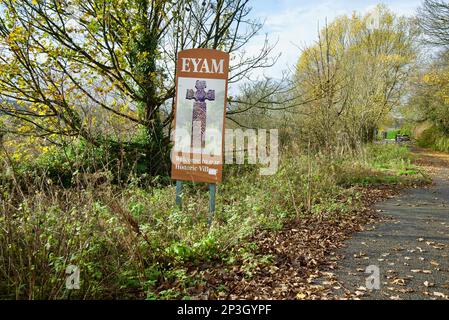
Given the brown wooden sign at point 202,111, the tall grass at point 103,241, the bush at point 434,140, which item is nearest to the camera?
the tall grass at point 103,241

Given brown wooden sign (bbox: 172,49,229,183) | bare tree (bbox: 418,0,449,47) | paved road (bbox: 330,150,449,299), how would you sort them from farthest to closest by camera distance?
1. bare tree (bbox: 418,0,449,47)
2. brown wooden sign (bbox: 172,49,229,183)
3. paved road (bbox: 330,150,449,299)

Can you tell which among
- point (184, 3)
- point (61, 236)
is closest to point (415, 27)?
point (184, 3)

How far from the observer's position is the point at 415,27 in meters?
25.0

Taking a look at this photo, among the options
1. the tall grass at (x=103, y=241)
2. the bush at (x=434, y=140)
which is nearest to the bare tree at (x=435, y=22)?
the bush at (x=434, y=140)

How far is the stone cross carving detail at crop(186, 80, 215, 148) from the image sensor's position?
5.97 metres

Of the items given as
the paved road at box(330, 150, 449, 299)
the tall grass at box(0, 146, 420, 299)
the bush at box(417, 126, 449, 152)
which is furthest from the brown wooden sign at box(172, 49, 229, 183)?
the bush at box(417, 126, 449, 152)

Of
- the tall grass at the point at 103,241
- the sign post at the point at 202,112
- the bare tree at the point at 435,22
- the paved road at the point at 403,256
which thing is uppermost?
the bare tree at the point at 435,22

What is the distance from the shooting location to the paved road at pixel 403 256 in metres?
3.81

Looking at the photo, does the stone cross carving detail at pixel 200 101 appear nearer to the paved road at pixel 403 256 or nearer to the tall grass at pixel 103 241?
the tall grass at pixel 103 241

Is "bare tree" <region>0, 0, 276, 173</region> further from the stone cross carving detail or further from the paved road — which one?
the paved road

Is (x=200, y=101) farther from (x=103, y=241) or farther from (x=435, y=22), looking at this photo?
(x=435, y=22)

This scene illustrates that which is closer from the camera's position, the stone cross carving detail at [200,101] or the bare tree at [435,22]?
the stone cross carving detail at [200,101]

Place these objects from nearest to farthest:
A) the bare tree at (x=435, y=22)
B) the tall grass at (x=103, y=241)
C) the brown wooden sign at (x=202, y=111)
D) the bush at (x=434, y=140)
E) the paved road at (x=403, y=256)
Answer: the tall grass at (x=103, y=241), the paved road at (x=403, y=256), the brown wooden sign at (x=202, y=111), the bare tree at (x=435, y=22), the bush at (x=434, y=140)
